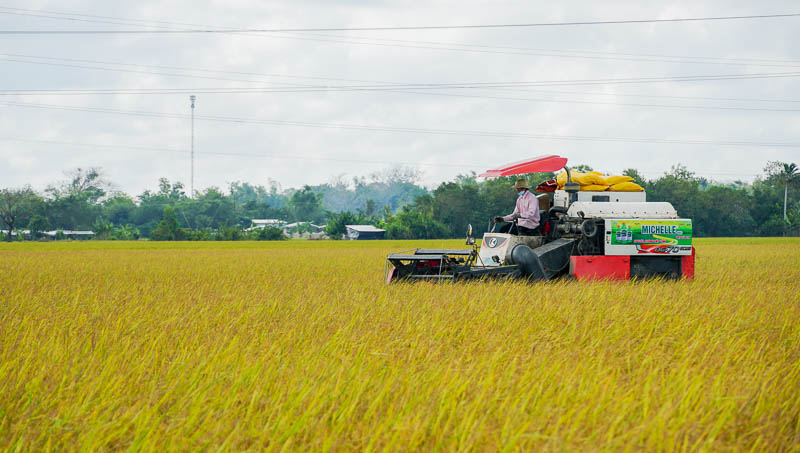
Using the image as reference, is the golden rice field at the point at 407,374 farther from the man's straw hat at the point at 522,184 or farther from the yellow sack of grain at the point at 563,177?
the yellow sack of grain at the point at 563,177

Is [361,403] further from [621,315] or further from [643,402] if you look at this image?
[621,315]

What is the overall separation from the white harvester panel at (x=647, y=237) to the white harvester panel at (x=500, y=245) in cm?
110

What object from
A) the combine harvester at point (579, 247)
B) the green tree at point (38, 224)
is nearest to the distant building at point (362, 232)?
the green tree at point (38, 224)

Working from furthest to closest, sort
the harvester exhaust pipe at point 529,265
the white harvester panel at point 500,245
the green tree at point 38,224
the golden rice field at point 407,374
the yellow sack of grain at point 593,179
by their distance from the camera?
the green tree at point 38,224 < the yellow sack of grain at point 593,179 < the white harvester panel at point 500,245 < the harvester exhaust pipe at point 529,265 < the golden rice field at point 407,374

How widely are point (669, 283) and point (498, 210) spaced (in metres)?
53.4

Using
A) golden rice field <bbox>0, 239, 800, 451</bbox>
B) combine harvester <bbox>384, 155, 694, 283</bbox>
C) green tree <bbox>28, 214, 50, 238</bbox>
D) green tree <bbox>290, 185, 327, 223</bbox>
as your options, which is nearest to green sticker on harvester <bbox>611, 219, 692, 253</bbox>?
combine harvester <bbox>384, 155, 694, 283</bbox>

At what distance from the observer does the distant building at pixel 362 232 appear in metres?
66.5

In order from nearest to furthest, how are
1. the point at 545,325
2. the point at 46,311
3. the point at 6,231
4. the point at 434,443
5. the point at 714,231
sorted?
1. the point at 434,443
2. the point at 545,325
3. the point at 46,311
4. the point at 714,231
5. the point at 6,231

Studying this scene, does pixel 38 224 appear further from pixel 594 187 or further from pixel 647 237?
pixel 647 237

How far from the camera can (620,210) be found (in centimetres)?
1107

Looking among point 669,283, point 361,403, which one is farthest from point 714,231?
point 361,403

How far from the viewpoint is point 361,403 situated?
12.8ft

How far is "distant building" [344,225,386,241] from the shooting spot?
2617 inches

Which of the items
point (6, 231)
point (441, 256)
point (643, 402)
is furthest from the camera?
→ point (6, 231)
